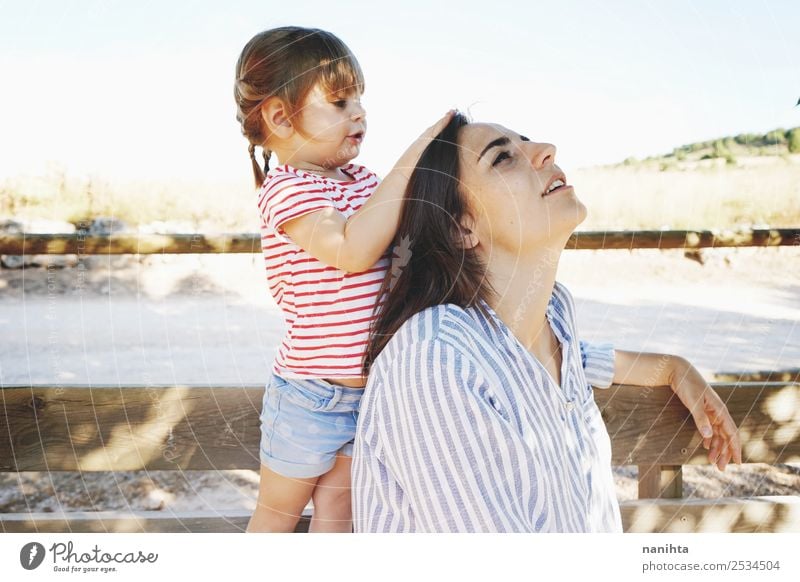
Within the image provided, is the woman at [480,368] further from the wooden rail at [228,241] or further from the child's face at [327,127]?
the wooden rail at [228,241]

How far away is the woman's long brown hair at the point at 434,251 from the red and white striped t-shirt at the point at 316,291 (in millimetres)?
58

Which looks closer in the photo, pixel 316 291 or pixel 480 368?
pixel 480 368

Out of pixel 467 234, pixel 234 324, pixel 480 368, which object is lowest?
pixel 234 324

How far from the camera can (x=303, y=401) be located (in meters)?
0.92

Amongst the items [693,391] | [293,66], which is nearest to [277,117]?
[293,66]

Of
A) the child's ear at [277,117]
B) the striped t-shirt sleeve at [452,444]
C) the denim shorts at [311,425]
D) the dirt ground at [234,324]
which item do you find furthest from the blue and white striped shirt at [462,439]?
the dirt ground at [234,324]

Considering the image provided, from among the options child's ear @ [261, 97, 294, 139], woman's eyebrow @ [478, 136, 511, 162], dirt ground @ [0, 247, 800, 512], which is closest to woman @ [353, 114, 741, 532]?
woman's eyebrow @ [478, 136, 511, 162]

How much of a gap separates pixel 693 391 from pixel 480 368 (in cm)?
44

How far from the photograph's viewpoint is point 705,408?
3.49 feet

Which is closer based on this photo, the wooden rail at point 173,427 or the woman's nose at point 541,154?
the woman's nose at point 541,154

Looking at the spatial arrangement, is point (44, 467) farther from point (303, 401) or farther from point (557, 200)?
point (557, 200)

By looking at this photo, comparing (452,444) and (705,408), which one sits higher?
(452,444)

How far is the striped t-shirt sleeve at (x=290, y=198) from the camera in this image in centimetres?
88

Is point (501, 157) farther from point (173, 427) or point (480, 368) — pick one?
point (173, 427)
